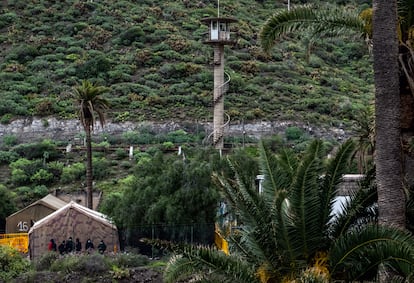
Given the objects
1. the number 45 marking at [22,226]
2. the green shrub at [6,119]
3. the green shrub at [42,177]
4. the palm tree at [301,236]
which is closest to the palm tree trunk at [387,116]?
the palm tree at [301,236]

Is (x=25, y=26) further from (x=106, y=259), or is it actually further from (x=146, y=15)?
(x=106, y=259)

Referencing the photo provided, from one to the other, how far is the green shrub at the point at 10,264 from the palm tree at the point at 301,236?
11.0m

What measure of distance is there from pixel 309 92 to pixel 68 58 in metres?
21.8

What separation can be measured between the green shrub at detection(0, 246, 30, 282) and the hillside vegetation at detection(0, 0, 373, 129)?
30237mm

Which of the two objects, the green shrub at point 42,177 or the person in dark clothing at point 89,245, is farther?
the green shrub at point 42,177

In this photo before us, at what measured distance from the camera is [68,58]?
62656mm

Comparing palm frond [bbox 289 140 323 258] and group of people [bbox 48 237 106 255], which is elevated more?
palm frond [bbox 289 140 323 258]

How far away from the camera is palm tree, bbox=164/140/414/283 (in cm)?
988

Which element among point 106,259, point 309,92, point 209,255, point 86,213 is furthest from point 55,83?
point 209,255

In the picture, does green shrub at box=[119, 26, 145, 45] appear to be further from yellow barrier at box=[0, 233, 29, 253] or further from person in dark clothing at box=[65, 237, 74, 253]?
person in dark clothing at box=[65, 237, 74, 253]

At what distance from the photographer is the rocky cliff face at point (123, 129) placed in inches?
1948

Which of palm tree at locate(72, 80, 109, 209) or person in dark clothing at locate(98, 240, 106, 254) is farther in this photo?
palm tree at locate(72, 80, 109, 209)

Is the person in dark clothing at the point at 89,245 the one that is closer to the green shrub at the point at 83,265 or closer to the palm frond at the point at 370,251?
the green shrub at the point at 83,265

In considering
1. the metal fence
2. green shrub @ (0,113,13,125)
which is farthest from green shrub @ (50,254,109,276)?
green shrub @ (0,113,13,125)
